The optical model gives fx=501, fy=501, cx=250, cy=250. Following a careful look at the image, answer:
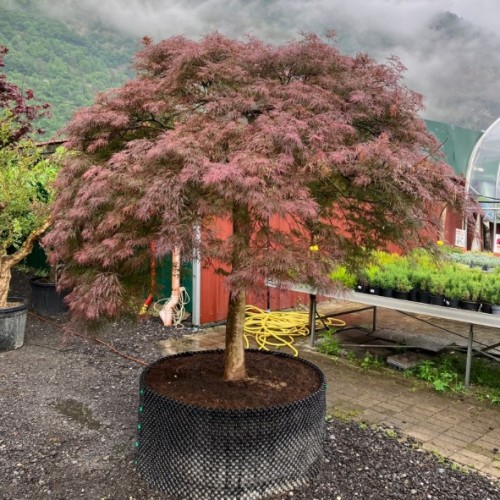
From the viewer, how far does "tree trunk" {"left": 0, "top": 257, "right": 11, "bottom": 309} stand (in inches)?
205

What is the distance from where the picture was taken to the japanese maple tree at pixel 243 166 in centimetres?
207

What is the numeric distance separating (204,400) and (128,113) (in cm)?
152

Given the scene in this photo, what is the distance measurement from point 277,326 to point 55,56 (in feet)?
58.4

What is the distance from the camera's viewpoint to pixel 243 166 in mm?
1956

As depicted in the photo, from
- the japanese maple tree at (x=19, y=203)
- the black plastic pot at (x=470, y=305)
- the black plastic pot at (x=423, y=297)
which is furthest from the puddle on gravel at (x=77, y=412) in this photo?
the black plastic pot at (x=470, y=305)

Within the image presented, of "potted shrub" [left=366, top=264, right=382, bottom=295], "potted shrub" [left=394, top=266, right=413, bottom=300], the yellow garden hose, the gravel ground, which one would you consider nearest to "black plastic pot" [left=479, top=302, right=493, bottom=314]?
"potted shrub" [left=394, top=266, right=413, bottom=300]

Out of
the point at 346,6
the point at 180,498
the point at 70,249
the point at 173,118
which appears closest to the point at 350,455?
the point at 180,498

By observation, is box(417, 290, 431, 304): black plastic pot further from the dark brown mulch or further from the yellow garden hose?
the dark brown mulch

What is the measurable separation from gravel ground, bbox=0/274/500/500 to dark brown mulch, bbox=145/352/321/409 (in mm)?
413

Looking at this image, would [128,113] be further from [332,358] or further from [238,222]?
[332,358]

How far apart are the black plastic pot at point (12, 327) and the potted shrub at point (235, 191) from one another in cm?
263

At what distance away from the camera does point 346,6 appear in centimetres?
3681

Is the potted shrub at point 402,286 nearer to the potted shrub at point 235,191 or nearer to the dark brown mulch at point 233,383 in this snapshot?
the dark brown mulch at point 233,383

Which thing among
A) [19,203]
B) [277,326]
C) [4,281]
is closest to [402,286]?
[277,326]
